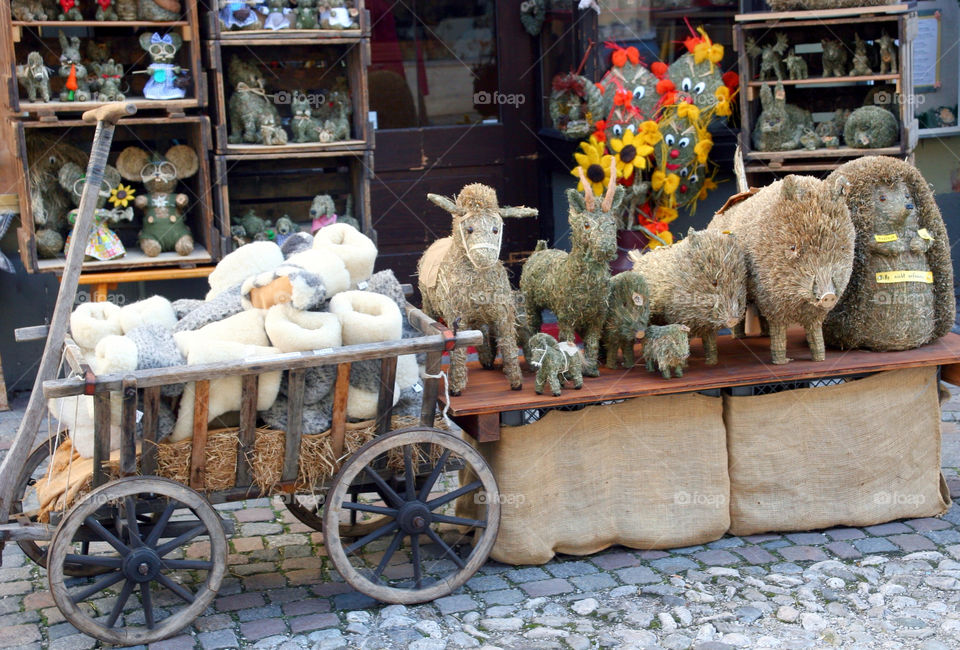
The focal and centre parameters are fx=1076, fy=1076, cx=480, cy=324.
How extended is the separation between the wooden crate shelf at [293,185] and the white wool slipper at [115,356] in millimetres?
2998

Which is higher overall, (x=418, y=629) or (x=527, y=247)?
(x=527, y=247)

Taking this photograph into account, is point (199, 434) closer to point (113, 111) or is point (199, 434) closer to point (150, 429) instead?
point (150, 429)

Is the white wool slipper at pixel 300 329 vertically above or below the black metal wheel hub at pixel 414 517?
above

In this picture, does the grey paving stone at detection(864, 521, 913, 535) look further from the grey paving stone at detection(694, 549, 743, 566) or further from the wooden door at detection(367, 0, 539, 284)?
the wooden door at detection(367, 0, 539, 284)

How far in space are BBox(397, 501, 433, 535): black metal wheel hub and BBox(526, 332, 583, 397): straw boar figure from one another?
2.01 ft

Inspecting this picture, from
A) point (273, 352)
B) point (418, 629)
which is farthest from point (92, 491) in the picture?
point (418, 629)

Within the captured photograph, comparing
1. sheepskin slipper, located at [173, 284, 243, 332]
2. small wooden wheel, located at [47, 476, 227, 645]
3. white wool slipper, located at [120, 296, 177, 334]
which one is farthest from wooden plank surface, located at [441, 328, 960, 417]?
white wool slipper, located at [120, 296, 177, 334]

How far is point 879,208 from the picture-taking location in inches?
174

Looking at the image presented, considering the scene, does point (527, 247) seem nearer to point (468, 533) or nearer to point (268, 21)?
point (268, 21)

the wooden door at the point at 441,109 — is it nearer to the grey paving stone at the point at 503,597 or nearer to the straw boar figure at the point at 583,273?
the straw boar figure at the point at 583,273

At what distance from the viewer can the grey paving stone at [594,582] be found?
13.1 feet

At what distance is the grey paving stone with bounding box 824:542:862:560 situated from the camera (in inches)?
165

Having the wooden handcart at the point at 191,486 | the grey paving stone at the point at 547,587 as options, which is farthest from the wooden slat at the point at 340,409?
the grey paving stone at the point at 547,587

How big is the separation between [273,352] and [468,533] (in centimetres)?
121
